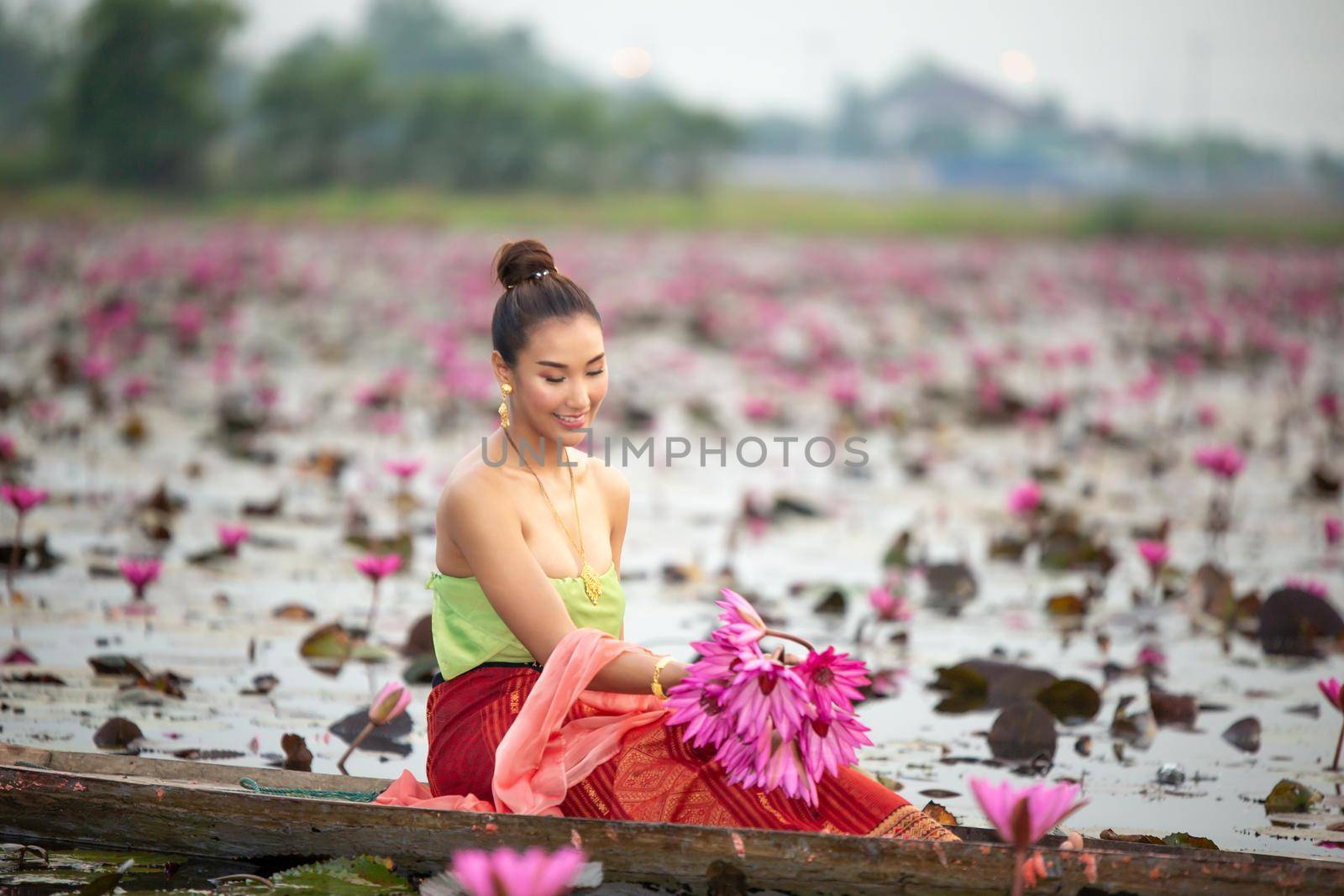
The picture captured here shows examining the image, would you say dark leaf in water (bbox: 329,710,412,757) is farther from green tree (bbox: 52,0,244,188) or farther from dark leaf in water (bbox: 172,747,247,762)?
green tree (bbox: 52,0,244,188)

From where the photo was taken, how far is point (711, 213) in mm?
25750

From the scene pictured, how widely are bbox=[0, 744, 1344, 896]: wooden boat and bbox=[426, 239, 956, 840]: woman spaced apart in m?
0.10

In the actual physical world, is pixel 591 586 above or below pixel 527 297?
below

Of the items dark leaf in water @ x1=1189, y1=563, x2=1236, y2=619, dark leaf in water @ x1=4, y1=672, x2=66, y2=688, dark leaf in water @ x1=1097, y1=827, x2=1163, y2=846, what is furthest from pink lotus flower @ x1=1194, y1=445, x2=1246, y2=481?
dark leaf in water @ x1=4, y1=672, x2=66, y2=688

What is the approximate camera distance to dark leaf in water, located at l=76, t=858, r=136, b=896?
198 centimetres

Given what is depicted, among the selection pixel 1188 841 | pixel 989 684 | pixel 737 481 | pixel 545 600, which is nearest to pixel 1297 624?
pixel 989 684

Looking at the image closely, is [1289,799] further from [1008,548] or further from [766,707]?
[1008,548]

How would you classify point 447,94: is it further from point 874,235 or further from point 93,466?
point 93,466

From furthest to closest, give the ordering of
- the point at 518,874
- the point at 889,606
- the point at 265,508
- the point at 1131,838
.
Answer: the point at 265,508, the point at 889,606, the point at 1131,838, the point at 518,874

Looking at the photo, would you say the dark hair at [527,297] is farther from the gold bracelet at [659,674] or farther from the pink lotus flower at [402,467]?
the pink lotus flower at [402,467]

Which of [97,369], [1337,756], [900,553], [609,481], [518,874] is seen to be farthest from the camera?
[97,369]

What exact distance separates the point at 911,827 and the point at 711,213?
→ 24.3 metres

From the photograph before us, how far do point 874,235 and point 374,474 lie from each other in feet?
63.7

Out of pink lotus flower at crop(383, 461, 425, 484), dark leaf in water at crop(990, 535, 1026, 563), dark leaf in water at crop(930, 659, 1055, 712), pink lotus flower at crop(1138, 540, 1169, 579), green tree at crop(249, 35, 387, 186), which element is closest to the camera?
dark leaf in water at crop(930, 659, 1055, 712)
